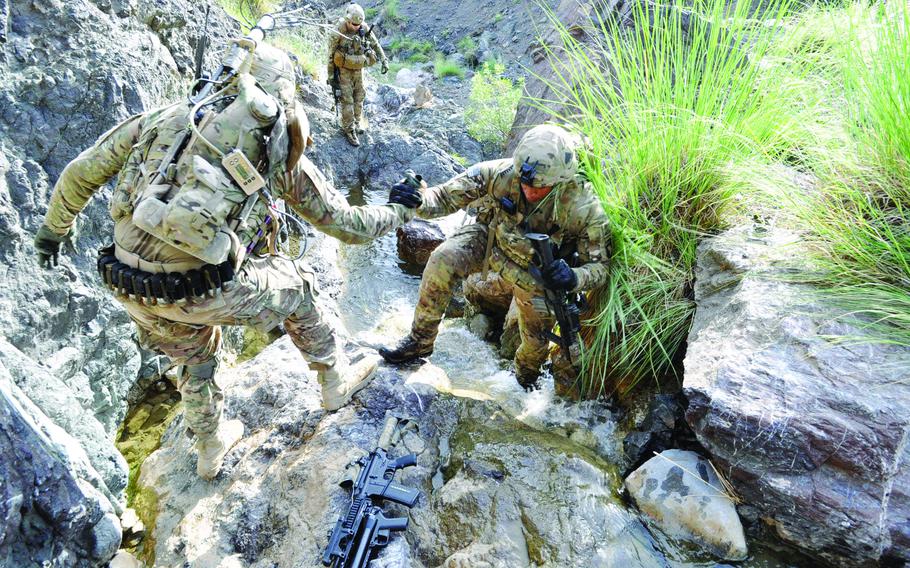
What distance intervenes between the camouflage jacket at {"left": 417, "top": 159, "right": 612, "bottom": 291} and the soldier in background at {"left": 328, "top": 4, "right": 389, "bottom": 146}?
178 inches

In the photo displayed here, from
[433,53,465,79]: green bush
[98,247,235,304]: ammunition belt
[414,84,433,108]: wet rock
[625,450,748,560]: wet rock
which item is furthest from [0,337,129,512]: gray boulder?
[433,53,465,79]: green bush

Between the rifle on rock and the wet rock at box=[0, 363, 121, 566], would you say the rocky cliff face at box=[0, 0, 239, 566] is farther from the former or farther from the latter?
the rifle on rock

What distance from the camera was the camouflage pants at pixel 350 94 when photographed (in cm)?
730

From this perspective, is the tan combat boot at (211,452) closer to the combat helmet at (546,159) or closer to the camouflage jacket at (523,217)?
the camouflage jacket at (523,217)

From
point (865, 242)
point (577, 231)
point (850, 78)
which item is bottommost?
point (577, 231)

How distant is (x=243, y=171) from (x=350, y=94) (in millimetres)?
5708

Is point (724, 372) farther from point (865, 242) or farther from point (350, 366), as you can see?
point (350, 366)

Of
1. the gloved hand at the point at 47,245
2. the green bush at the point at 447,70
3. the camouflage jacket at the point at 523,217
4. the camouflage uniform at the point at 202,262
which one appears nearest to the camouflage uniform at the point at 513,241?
the camouflage jacket at the point at 523,217

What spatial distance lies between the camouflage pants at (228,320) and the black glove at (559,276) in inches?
46.2

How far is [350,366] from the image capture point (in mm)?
3166

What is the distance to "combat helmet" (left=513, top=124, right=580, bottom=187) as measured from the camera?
9.52ft

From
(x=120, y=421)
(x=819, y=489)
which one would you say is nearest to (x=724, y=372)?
(x=819, y=489)

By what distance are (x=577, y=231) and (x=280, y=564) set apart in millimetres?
2242

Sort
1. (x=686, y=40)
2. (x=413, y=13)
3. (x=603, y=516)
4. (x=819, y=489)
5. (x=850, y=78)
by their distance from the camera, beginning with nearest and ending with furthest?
(x=819, y=489) → (x=603, y=516) → (x=850, y=78) → (x=686, y=40) → (x=413, y=13)
